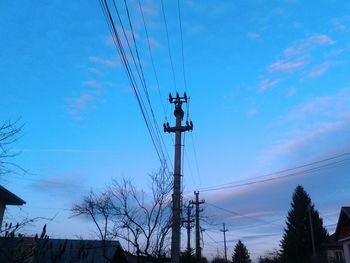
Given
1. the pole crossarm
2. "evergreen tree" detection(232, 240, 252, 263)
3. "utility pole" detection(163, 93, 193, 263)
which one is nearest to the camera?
"utility pole" detection(163, 93, 193, 263)

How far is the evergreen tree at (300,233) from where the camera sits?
51.2 m

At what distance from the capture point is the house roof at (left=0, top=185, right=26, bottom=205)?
16.1 metres

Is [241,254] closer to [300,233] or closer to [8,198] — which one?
[300,233]

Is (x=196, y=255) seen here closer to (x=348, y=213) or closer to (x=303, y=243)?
(x=348, y=213)

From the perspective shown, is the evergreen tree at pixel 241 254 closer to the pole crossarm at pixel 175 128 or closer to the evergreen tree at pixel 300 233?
the evergreen tree at pixel 300 233

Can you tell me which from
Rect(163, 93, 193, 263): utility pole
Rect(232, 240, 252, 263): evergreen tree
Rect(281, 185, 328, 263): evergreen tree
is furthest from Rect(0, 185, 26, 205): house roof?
Rect(232, 240, 252, 263): evergreen tree

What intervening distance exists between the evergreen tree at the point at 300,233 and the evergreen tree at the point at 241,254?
1195 inches

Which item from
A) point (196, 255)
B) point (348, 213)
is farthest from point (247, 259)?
point (348, 213)

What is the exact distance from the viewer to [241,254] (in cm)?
8425

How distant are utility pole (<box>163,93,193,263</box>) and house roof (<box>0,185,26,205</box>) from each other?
6.33 metres

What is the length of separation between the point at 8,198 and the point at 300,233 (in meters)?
43.3

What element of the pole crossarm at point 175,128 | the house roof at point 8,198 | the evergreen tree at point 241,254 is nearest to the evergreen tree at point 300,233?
the evergreen tree at point 241,254

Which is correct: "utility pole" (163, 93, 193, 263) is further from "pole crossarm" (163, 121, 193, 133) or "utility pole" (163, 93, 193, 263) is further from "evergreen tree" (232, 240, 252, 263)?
"evergreen tree" (232, 240, 252, 263)

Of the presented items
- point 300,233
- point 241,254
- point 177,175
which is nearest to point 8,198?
point 177,175
